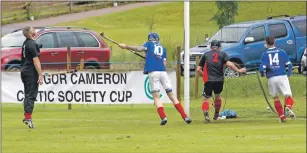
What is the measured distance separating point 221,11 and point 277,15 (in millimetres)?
2047

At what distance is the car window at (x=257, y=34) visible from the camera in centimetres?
3069

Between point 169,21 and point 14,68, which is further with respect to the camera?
point 169,21

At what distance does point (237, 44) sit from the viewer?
30422mm

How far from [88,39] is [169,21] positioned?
1059 cm

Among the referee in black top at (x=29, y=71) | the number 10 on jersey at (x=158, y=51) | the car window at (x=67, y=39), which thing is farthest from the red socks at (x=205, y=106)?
the car window at (x=67, y=39)

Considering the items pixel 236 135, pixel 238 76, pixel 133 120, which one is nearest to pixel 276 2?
pixel 238 76

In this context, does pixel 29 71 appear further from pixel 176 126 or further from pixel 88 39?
pixel 88 39

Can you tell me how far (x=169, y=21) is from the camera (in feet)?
138

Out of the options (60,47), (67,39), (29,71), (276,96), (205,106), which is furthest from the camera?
(67,39)

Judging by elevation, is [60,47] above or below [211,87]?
above

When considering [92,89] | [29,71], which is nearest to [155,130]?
[29,71]

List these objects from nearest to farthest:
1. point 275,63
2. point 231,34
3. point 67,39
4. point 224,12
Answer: point 275,63, point 224,12, point 231,34, point 67,39

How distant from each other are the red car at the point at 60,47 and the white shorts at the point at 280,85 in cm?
1059

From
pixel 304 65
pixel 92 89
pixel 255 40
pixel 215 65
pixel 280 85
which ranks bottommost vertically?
pixel 92 89
